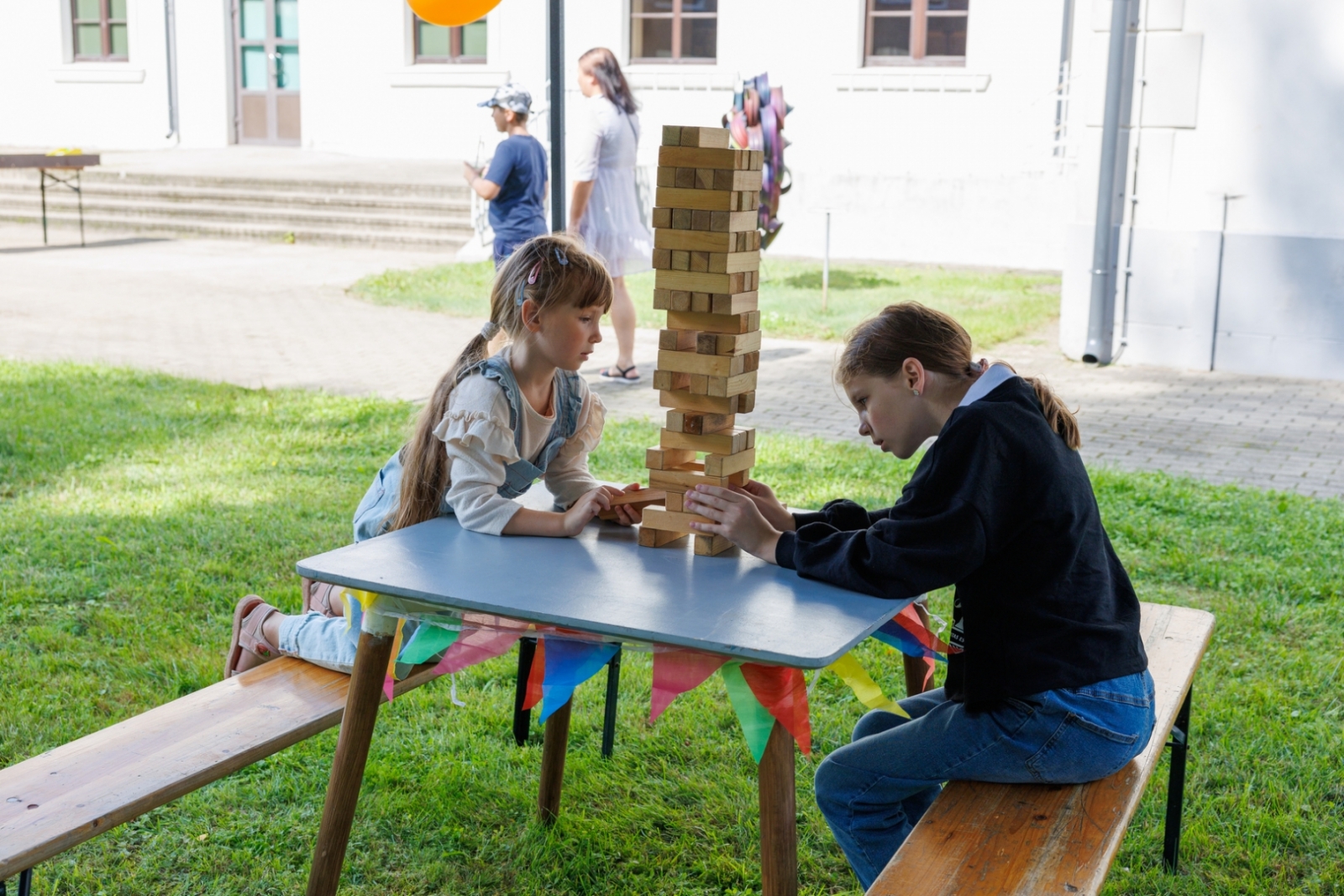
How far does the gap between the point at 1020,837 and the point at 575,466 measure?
132cm

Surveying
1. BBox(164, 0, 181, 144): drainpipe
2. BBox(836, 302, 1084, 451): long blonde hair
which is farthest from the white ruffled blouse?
BBox(164, 0, 181, 144): drainpipe

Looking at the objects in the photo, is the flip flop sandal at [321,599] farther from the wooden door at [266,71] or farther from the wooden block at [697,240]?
the wooden door at [266,71]

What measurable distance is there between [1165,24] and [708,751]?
6802 millimetres

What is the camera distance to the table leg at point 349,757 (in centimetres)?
258

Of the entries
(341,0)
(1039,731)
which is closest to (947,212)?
(341,0)

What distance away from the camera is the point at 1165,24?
A: 8.63 metres

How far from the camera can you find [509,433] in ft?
9.39

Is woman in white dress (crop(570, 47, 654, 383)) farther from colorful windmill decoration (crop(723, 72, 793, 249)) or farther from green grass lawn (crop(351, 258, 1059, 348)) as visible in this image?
colorful windmill decoration (crop(723, 72, 793, 249))

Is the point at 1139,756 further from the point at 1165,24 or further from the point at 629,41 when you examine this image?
the point at 629,41

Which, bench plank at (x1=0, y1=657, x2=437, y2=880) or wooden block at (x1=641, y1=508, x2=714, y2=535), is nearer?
bench plank at (x1=0, y1=657, x2=437, y2=880)

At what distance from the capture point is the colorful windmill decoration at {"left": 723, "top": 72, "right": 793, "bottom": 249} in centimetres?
1180

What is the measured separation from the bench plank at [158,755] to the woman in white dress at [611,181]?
17.2 ft

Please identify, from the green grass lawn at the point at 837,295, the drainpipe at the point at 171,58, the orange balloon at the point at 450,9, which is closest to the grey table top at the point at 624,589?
the orange balloon at the point at 450,9

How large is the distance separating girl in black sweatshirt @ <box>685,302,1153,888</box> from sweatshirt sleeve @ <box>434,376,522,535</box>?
0.45 m
